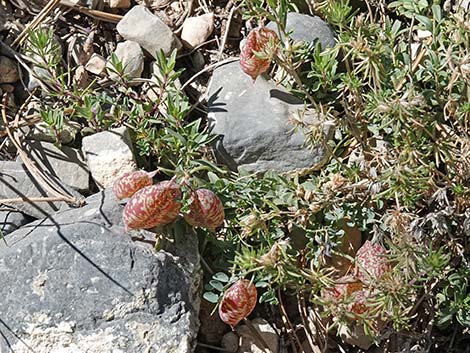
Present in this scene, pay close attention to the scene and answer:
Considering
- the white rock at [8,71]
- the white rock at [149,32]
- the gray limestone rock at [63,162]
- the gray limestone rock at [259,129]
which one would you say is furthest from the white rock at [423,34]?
the white rock at [8,71]

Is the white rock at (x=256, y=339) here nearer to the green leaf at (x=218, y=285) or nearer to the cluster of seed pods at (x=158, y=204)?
the green leaf at (x=218, y=285)

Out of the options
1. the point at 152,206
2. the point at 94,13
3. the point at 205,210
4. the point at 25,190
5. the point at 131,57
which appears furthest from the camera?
the point at 94,13

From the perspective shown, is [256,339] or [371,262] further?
[256,339]

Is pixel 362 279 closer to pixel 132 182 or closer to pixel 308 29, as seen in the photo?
pixel 132 182

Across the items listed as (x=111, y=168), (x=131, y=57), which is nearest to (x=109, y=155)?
(x=111, y=168)

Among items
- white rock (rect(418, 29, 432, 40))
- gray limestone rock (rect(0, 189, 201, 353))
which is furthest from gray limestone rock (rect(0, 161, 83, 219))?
white rock (rect(418, 29, 432, 40))
